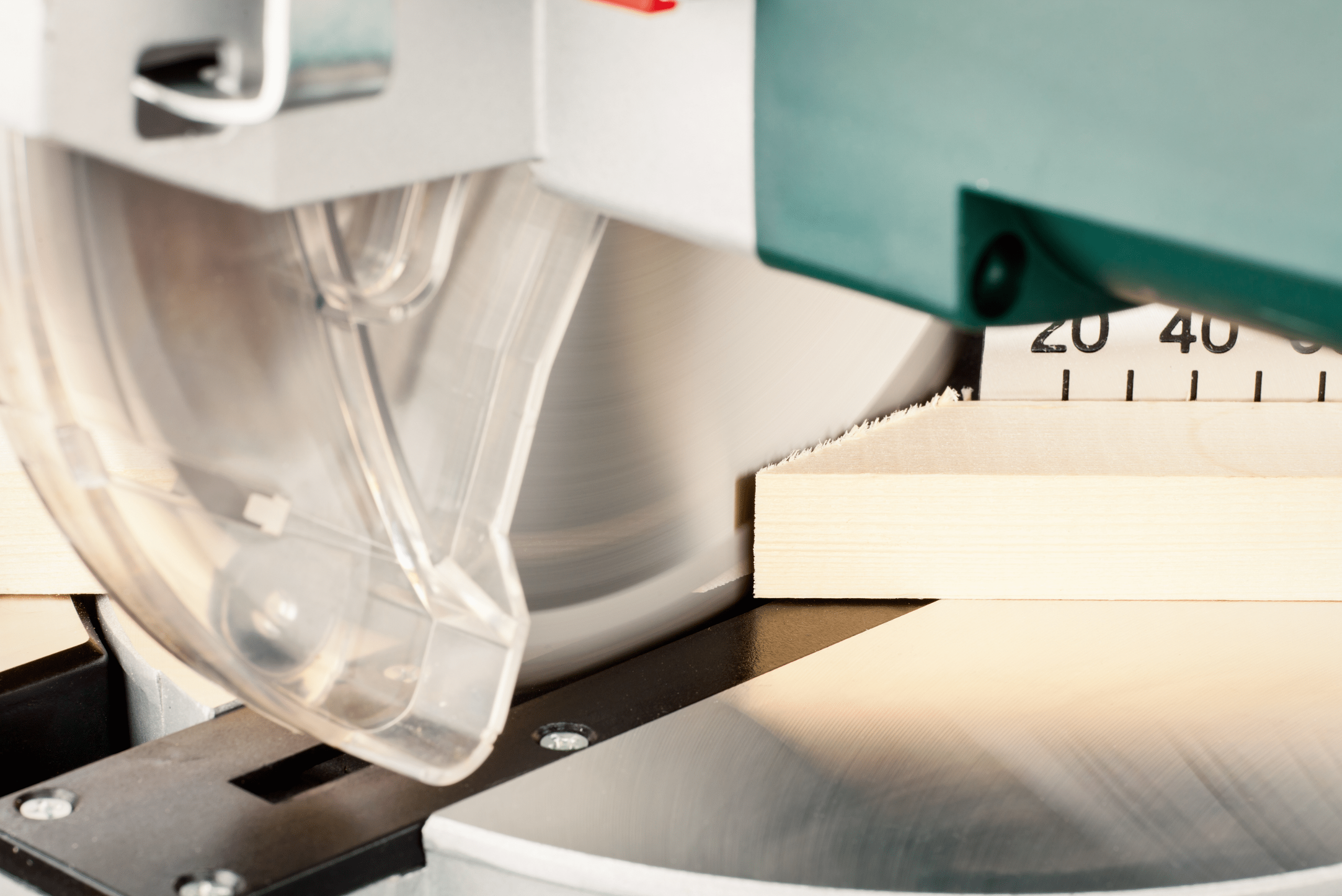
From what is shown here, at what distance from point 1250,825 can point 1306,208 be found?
440 millimetres

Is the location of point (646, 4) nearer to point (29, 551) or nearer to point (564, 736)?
point (564, 736)

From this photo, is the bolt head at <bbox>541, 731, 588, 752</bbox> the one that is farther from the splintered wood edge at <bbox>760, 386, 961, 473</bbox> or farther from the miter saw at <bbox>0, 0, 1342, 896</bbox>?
the splintered wood edge at <bbox>760, 386, 961, 473</bbox>

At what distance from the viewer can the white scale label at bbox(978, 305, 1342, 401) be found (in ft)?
3.72

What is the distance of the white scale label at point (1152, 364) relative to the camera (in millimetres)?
1134

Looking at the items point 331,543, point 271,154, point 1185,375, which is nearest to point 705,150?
point 271,154

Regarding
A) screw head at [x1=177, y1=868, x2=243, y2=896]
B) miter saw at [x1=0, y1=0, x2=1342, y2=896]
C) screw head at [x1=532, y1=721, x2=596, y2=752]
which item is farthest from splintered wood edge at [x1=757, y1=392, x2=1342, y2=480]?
screw head at [x1=177, y1=868, x2=243, y2=896]

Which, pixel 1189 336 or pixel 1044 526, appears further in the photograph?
pixel 1189 336

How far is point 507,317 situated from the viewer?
70 centimetres

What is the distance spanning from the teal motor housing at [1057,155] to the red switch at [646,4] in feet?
0.11

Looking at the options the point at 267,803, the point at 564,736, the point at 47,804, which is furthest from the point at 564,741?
the point at 47,804

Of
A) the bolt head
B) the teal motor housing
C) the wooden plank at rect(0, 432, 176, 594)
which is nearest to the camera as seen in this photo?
the teal motor housing

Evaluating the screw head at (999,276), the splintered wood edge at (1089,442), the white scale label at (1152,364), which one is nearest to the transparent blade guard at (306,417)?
the screw head at (999,276)

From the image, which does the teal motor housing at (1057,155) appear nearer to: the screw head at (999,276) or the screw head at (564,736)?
the screw head at (999,276)

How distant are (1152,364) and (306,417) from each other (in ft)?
2.34
